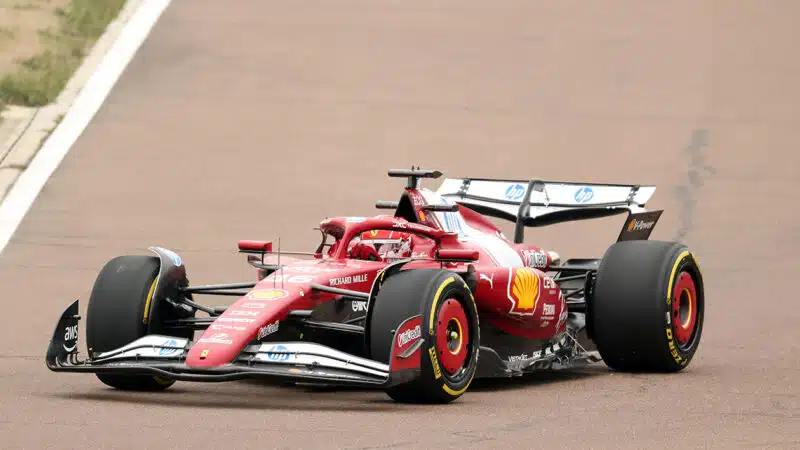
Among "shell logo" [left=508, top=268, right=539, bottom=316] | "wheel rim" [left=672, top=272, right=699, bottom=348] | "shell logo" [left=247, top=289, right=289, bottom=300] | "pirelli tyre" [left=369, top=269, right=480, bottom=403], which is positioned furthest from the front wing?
"wheel rim" [left=672, top=272, right=699, bottom=348]

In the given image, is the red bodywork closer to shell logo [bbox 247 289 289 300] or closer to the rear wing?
shell logo [bbox 247 289 289 300]

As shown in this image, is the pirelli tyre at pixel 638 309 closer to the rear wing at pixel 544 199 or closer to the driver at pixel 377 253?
the rear wing at pixel 544 199

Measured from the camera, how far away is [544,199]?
14188 mm

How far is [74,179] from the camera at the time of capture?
2034 centimetres

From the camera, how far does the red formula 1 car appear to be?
9.94 meters

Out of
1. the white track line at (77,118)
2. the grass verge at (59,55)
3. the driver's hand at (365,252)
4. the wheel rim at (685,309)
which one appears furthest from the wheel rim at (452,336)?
the grass verge at (59,55)

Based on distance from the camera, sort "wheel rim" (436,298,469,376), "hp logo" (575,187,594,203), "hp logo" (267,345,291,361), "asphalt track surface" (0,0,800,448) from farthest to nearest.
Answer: "hp logo" (575,187,594,203) < "wheel rim" (436,298,469,376) < "hp logo" (267,345,291,361) < "asphalt track surface" (0,0,800,448)

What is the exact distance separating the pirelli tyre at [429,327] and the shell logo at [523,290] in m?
1.11

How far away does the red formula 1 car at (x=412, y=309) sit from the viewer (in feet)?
32.6

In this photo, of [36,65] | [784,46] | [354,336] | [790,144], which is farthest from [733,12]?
[354,336]

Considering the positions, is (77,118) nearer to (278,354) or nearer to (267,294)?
(267,294)

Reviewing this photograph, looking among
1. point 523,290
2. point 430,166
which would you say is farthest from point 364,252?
point 430,166

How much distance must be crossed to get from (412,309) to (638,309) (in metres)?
2.90

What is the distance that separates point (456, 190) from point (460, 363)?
13.9 feet
